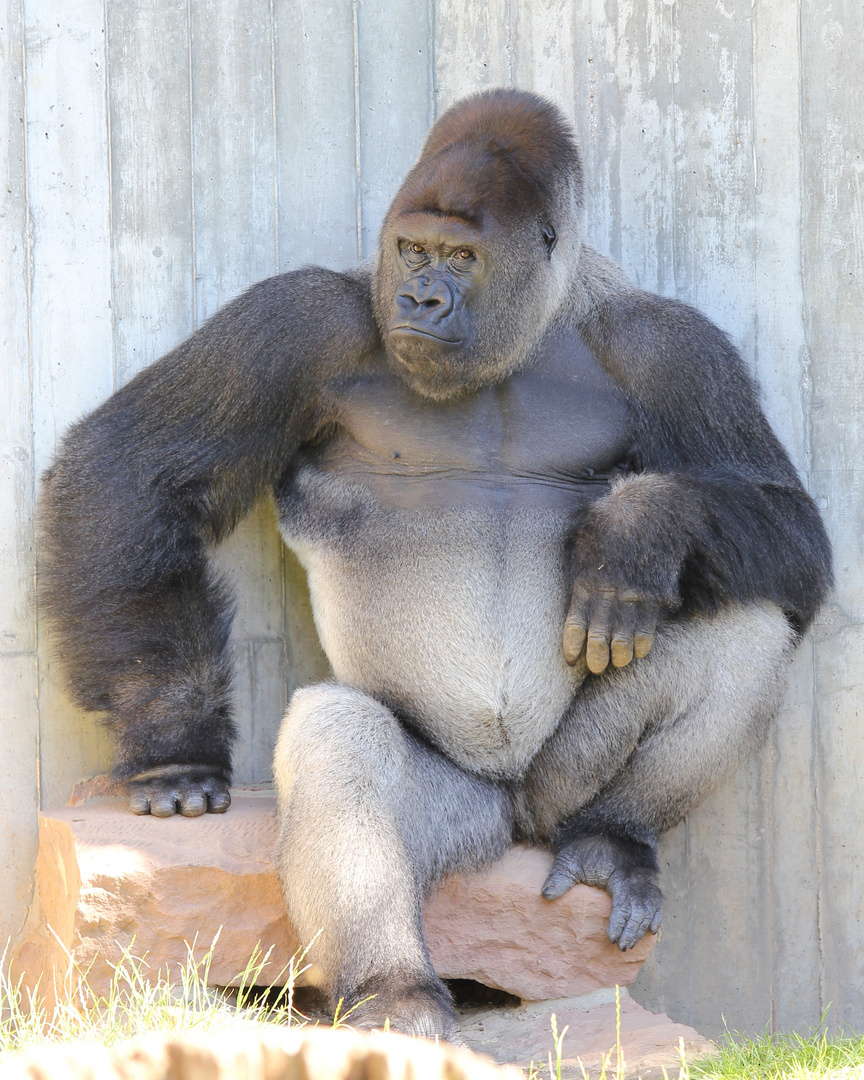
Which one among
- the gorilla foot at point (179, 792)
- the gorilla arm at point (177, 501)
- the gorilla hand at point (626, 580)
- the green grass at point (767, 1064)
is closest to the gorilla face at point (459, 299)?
the gorilla arm at point (177, 501)

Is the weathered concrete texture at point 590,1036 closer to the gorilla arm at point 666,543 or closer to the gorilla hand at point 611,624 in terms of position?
the gorilla arm at point 666,543

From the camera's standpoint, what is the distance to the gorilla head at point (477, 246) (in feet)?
8.77

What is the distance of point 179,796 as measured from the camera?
2.80m

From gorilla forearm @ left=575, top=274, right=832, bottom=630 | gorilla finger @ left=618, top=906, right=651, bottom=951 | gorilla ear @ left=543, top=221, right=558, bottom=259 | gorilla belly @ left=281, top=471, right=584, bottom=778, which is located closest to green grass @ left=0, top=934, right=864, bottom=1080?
gorilla finger @ left=618, top=906, right=651, bottom=951

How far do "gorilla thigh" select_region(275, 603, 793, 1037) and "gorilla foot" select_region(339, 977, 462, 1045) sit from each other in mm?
22

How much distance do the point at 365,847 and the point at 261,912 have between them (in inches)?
19.7

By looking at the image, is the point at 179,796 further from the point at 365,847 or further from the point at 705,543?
the point at 705,543

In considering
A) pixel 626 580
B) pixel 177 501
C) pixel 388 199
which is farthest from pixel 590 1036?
pixel 388 199

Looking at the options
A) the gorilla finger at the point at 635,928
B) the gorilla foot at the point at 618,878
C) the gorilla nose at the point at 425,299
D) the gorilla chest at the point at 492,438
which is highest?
the gorilla nose at the point at 425,299

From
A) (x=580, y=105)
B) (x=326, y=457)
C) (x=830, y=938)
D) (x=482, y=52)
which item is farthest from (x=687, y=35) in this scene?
(x=830, y=938)

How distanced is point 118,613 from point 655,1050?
5.04 feet

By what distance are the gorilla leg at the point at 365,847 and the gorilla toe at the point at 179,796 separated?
1.09 ft

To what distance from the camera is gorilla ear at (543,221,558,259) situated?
9.29 feet

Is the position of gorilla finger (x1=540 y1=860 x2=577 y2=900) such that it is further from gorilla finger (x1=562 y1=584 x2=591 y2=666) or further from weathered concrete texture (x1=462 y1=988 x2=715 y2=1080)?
gorilla finger (x1=562 y1=584 x2=591 y2=666)
